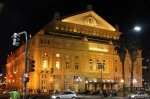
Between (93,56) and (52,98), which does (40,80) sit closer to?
(93,56)

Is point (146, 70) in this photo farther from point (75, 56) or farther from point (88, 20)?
point (75, 56)

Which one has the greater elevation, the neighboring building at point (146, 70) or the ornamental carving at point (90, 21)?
the ornamental carving at point (90, 21)

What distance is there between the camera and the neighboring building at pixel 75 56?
10062 cm

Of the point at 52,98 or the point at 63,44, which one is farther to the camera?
the point at 63,44

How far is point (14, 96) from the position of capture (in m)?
23.1

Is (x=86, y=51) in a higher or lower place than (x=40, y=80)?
higher

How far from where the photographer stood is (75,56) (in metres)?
109

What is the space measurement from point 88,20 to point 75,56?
19261 millimetres

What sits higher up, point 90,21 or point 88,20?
point 88,20

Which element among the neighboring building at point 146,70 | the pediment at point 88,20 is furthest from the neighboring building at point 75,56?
the neighboring building at point 146,70

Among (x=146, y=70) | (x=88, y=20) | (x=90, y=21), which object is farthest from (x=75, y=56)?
(x=146, y=70)

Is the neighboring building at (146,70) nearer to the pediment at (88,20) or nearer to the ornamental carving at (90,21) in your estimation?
the pediment at (88,20)

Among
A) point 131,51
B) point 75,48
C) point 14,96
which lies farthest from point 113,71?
point 14,96

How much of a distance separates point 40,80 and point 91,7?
139ft
